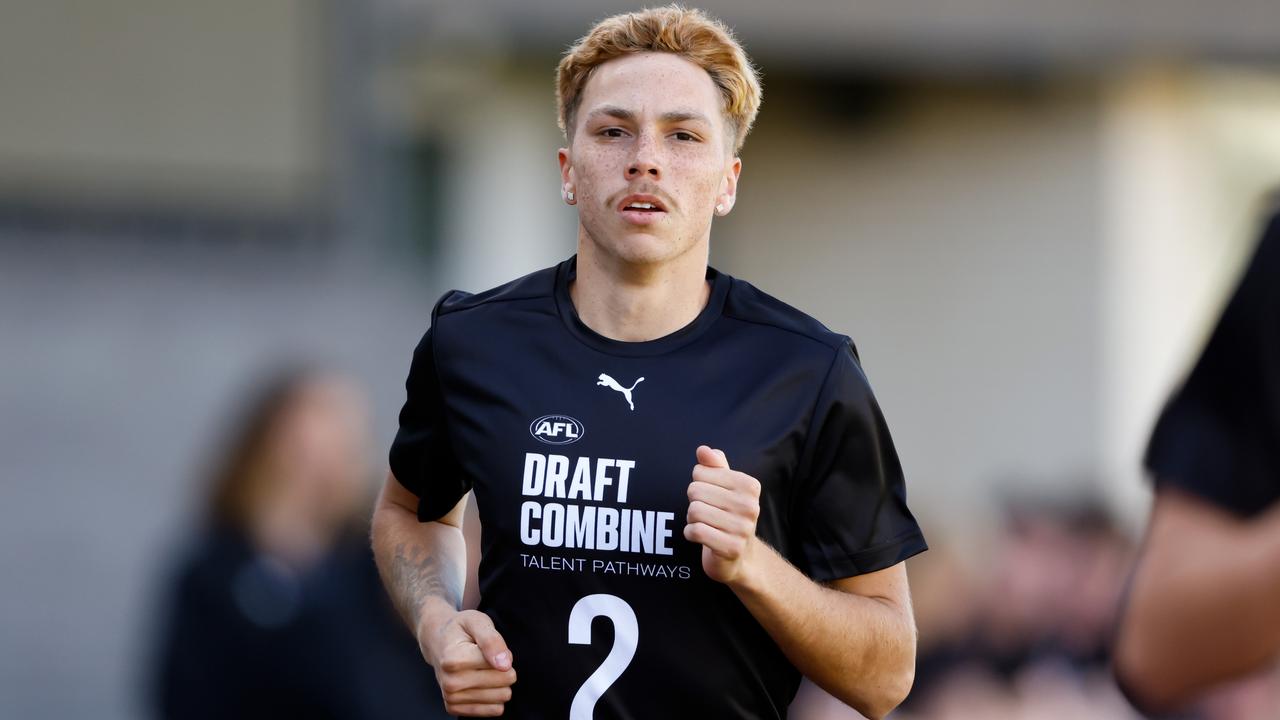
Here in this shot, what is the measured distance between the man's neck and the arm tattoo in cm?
56

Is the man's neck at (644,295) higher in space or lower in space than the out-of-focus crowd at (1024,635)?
higher

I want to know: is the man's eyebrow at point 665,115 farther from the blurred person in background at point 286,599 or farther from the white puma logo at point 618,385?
the blurred person in background at point 286,599

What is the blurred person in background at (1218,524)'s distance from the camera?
2543mm

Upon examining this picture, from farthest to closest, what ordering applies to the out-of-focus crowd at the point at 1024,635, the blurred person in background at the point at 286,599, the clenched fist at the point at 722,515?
the out-of-focus crowd at the point at 1024,635 → the blurred person in background at the point at 286,599 → the clenched fist at the point at 722,515

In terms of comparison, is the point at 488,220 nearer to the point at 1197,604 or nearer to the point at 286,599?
the point at 286,599

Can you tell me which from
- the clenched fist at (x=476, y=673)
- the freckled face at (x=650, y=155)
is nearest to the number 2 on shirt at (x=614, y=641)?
the clenched fist at (x=476, y=673)

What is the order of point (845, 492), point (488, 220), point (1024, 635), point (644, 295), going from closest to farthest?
point (845, 492)
point (644, 295)
point (1024, 635)
point (488, 220)

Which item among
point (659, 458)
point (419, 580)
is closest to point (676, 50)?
point (659, 458)

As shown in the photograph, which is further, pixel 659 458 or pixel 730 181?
pixel 730 181

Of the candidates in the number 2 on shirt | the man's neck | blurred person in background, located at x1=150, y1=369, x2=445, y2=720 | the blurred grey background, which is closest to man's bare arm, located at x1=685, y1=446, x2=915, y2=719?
the number 2 on shirt

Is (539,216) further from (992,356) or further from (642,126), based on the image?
(642,126)

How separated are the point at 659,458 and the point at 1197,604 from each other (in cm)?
91

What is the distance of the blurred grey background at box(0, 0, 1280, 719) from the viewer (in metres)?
9.11

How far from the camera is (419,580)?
337 centimetres
